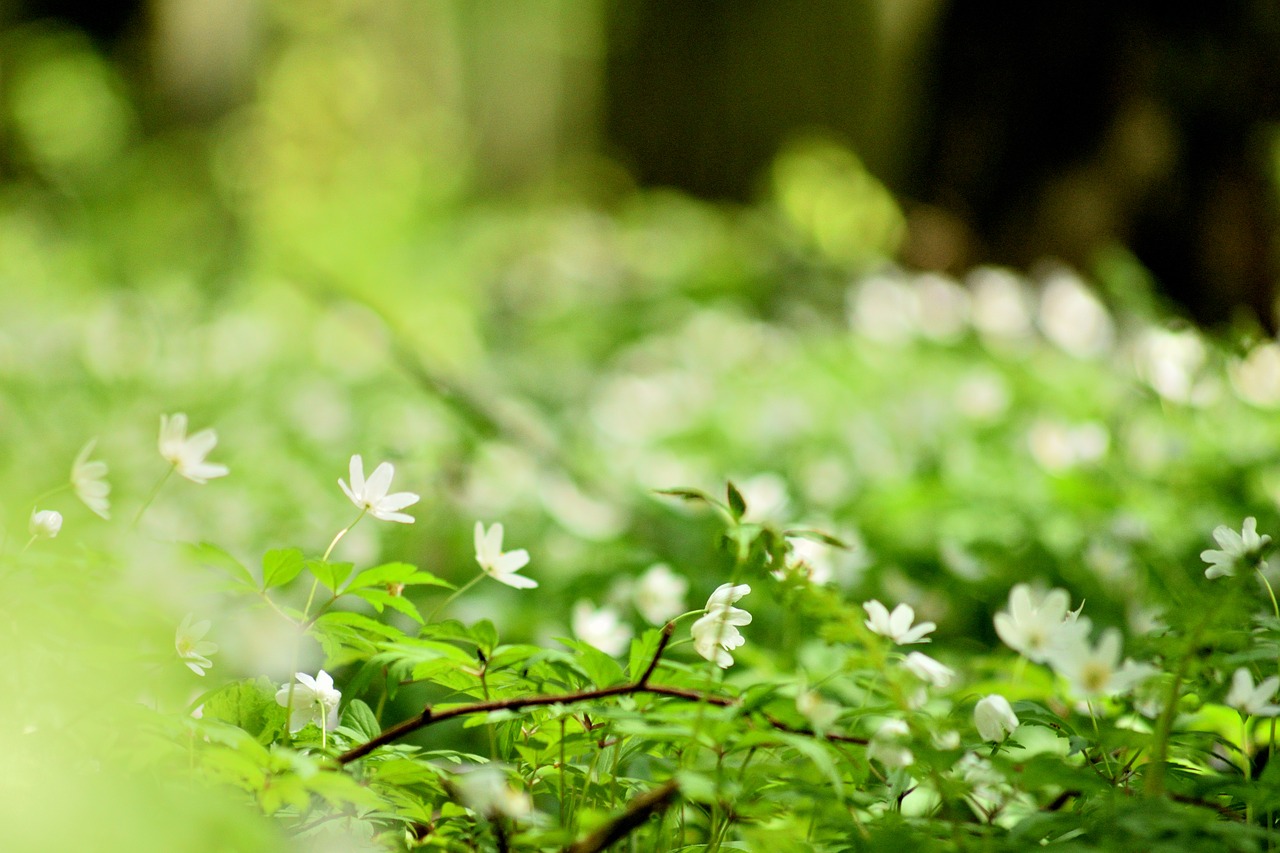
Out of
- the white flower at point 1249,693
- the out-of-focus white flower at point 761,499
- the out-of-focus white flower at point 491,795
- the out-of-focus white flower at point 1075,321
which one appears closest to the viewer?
the out-of-focus white flower at point 491,795

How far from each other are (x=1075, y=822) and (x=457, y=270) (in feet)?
20.6

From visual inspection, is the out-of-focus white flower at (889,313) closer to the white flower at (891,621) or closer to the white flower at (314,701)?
the white flower at (891,621)

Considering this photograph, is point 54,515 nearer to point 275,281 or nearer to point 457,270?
point 275,281

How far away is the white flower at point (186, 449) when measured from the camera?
951mm

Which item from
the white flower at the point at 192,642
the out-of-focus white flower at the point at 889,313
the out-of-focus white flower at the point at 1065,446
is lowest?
the out-of-focus white flower at the point at 889,313

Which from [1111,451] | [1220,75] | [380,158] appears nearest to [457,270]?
[380,158]

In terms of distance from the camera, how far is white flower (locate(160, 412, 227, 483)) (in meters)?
0.95

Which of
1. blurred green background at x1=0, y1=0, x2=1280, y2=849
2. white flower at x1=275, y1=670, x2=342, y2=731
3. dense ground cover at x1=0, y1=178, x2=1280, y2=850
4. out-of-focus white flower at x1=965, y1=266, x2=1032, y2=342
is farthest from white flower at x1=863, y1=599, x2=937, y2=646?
out-of-focus white flower at x1=965, y1=266, x2=1032, y2=342

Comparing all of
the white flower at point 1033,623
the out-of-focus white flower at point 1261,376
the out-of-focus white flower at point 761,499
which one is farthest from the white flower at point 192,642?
the out-of-focus white flower at point 1261,376

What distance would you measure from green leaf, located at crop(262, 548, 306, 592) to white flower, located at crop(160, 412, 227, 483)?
158 millimetres

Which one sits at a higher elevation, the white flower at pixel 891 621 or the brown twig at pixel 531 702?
the white flower at pixel 891 621

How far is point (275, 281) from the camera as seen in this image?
5426 millimetres

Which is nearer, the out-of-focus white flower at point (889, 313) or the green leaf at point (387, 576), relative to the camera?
the green leaf at point (387, 576)

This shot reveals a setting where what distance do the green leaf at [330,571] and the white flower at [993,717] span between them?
528 millimetres
